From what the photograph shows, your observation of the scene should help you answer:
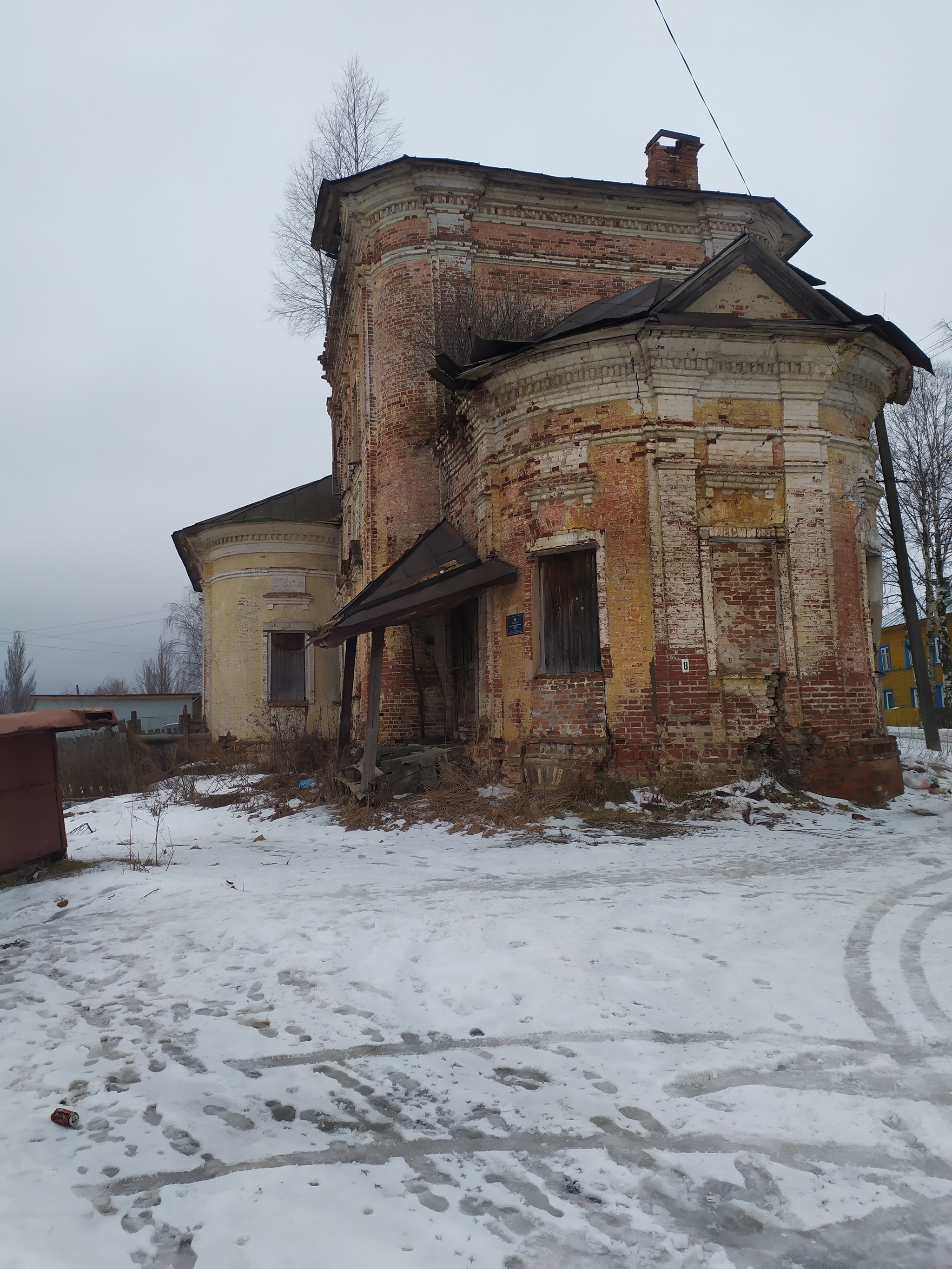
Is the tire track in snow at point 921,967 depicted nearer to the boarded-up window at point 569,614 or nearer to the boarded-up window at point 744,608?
the boarded-up window at point 744,608

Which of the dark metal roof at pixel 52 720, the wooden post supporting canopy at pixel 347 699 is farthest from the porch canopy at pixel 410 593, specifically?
the dark metal roof at pixel 52 720

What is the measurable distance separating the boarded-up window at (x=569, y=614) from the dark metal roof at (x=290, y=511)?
10.4 m

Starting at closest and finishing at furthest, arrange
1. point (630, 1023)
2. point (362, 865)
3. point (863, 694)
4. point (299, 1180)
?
point (299, 1180)
point (630, 1023)
point (362, 865)
point (863, 694)

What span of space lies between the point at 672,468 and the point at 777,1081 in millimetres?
7313

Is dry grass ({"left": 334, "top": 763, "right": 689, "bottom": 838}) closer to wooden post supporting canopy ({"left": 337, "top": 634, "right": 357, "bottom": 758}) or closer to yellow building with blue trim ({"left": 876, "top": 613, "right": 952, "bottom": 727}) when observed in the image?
wooden post supporting canopy ({"left": 337, "top": 634, "right": 357, "bottom": 758})

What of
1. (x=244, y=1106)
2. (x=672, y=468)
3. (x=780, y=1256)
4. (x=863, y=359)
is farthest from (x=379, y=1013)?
(x=863, y=359)

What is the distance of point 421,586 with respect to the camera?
10.1 metres

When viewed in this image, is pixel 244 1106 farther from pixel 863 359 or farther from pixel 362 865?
pixel 863 359

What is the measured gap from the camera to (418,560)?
10828 mm

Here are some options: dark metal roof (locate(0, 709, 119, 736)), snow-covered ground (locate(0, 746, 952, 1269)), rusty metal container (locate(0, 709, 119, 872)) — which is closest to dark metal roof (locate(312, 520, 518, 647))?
rusty metal container (locate(0, 709, 119, 872))

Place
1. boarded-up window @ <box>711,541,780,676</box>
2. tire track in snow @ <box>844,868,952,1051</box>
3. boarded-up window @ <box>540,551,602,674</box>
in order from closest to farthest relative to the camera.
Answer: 1. tire track in snow @ <box>844,868,952,1051</box>
2. boarded-up window @ <box>711,541,780,676</box>
3. boarded-up window @ <box>540,551,602,674</box>

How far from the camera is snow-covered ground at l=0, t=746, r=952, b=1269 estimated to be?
89.0 inches

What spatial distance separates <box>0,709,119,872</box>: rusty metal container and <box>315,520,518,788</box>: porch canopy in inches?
147

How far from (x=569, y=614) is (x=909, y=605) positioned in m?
7.34
